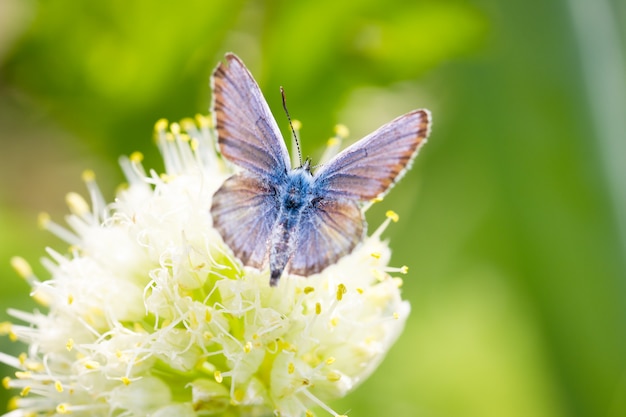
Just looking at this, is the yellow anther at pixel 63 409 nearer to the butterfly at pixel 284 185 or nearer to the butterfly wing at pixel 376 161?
the butterfly at pixel 284 185

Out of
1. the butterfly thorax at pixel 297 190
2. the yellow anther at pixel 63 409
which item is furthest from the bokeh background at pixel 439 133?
the butterfly thorax at pixel 297 190

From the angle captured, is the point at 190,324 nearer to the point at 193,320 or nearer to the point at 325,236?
the point at 193,320

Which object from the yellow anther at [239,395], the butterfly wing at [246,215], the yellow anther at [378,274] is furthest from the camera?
the yellow anther at [378,274]

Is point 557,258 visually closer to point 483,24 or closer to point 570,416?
point 570,416

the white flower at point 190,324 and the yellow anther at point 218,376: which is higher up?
the white flower at point 190,324

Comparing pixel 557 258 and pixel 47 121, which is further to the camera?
pixel 47 121

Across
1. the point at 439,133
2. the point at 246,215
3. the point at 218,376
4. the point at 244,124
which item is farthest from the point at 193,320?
the point at 439,133

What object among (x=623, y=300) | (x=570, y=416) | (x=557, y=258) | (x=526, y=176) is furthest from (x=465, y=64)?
(x=570, y=416)

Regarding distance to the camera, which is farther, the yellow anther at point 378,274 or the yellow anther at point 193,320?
the yellow anther at point 378,274
